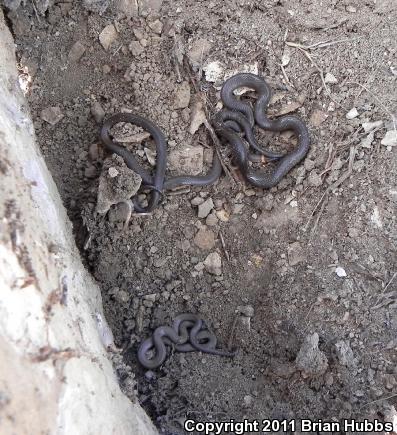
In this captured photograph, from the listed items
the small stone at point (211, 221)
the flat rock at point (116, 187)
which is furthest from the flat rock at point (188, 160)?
the flat rock at point (116, 187)

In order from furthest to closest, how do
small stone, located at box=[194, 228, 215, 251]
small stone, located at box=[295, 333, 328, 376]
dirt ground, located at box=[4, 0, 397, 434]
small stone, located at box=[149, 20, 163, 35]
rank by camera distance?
small stone, located at box=[149, 20, 163, 35] < small stone, located at box=[194, 228, 215, 251] < dirt ground, located at box=[4, 0, 397, 434] < small stone, located at box=[295, 333, 328, 376]

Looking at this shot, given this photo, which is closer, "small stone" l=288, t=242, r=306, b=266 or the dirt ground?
the dirt ground

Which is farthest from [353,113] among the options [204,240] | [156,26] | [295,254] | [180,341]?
[180,341]

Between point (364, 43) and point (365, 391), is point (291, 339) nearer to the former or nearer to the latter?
point (365, 391)

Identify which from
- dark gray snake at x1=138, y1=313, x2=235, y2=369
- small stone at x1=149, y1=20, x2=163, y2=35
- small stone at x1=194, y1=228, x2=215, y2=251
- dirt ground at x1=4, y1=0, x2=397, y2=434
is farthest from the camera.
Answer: small stone at x1=149, y1=20, x2=163, y2=35

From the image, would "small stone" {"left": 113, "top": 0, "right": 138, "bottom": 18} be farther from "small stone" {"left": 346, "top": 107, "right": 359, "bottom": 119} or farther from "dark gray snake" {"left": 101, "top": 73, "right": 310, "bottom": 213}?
"small stone" {"left": 346, "top": 107, "right": 359, "bottom": 119}

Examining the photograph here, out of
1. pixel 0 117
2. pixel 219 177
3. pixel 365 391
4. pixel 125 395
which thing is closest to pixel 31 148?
pixel 0 117

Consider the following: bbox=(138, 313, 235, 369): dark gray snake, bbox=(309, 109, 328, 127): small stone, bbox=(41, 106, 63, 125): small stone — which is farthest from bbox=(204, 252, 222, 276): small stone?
bbox=(41, 106, 63, 125): small stone
